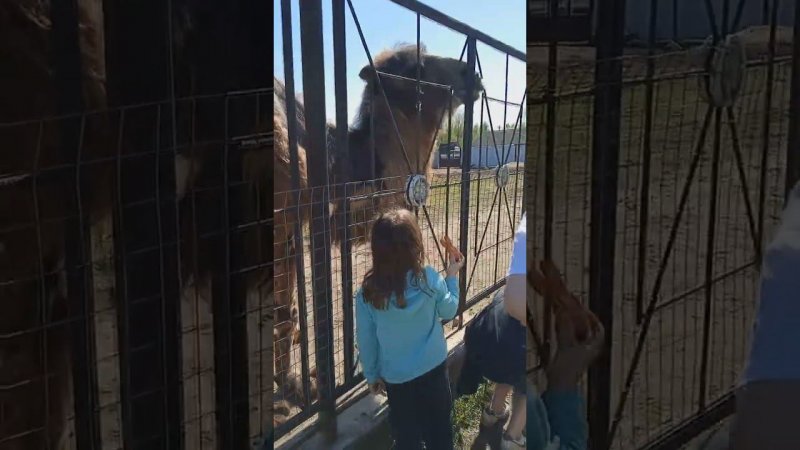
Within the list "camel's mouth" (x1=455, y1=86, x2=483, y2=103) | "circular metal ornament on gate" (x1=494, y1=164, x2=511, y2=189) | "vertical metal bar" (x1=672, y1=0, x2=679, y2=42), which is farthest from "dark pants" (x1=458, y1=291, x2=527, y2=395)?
"vertical metal bar" (x1=672, y1=0, x2=679, y2=42)

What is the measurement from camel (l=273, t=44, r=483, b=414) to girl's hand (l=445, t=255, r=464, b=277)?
0.57ft

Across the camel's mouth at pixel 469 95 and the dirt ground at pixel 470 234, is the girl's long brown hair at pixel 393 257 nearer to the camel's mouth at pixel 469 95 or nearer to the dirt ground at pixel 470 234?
the dirt ground at pixel 470 234

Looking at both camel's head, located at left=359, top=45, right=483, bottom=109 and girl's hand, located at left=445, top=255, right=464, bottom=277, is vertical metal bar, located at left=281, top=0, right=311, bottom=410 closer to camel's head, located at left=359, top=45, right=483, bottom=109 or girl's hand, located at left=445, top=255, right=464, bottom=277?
camel's head, located at left=359, top=45, right=483, bottom=109

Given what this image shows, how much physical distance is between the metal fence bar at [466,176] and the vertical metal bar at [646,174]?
0.55 meters

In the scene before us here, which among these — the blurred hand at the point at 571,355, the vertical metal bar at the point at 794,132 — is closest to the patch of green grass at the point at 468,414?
the blurred hand at the point at 571,355

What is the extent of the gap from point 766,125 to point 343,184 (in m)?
1.71

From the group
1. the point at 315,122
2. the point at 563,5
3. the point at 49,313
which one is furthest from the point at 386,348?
the point at 563,5

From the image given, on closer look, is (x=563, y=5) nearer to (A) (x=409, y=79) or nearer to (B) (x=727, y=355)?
(A) (x=409, y=79)

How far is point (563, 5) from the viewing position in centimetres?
139

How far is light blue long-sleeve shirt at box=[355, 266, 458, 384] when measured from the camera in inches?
46.6

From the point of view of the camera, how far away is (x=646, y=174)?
5.64 feet

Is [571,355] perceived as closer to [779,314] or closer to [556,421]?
[556,421]

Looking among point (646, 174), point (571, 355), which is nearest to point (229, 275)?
point (571, 355)

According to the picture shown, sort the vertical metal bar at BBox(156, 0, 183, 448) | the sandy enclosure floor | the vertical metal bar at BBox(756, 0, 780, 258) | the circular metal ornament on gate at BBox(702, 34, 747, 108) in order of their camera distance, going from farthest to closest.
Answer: the vertical metal bar at BBox(756, 0, 780, 258) < the circular metal ornament on gate at BBox(702, 34, 747, 108) < the sandy enclosure floor < the vertical metal bar at BBox(156, 0, 183, 448)
